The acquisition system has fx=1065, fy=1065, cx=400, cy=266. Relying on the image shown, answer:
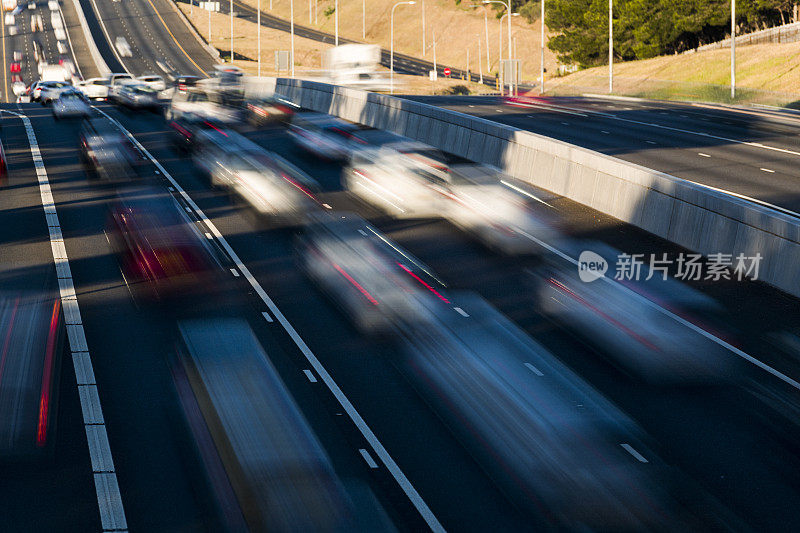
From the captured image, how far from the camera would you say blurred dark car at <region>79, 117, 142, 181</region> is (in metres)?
35.5

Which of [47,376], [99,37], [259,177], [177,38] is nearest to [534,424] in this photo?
[47,376]

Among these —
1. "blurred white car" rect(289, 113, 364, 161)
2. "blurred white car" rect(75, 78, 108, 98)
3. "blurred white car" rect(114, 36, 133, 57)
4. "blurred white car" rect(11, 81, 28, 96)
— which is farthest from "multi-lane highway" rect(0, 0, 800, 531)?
"blurred white car" rect(114, 36, 133, 57)

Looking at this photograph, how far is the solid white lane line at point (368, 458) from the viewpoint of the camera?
13.2 meters

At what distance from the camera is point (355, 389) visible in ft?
51.8

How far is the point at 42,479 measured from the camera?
12844 mm

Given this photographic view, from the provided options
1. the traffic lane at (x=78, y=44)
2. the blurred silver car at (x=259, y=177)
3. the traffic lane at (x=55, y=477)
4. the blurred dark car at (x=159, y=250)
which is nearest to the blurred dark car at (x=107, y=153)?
the blurred silver car at (x=259, y=177)

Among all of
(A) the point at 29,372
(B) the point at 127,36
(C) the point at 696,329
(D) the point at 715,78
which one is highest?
(B) the point at 127,36

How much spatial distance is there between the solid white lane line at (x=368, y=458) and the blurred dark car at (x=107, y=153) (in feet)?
74.4

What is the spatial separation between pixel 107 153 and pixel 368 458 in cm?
2925

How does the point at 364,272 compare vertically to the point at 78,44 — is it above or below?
below

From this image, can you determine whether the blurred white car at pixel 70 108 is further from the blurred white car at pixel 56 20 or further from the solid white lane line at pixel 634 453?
the blurred white car at pixel 56 20

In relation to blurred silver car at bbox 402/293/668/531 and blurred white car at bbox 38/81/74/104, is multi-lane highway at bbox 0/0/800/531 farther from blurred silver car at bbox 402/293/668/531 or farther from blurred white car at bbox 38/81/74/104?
blurred white car at bbox 38/81/74/104

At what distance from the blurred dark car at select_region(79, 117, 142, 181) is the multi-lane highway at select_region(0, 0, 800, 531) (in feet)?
9.24

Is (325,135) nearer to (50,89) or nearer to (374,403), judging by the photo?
(50,89)
